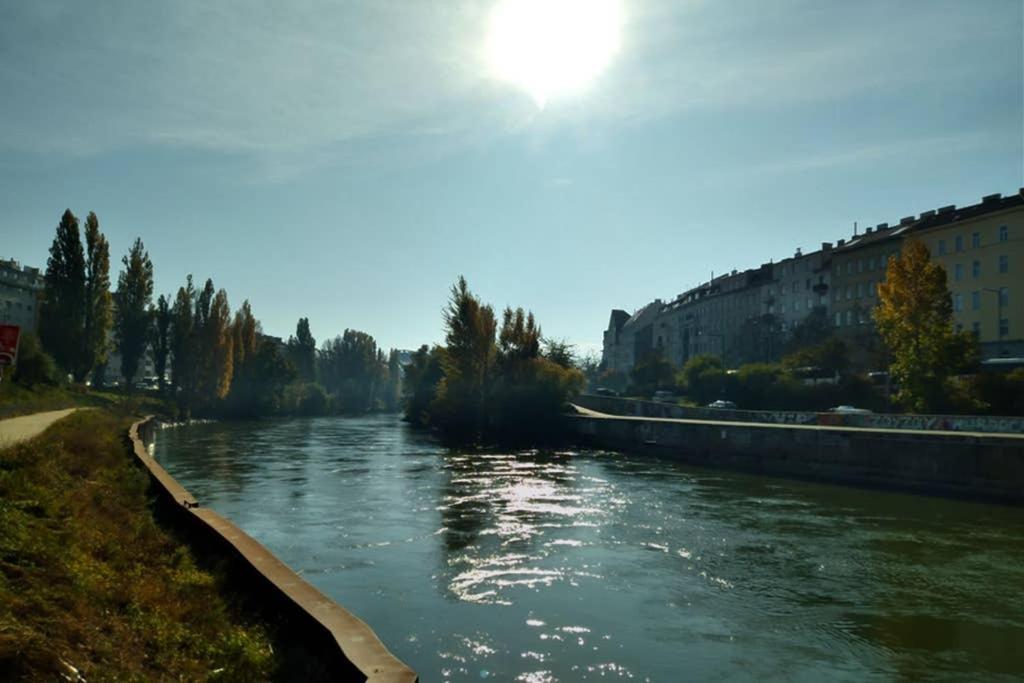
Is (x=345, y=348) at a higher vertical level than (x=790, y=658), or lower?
higher

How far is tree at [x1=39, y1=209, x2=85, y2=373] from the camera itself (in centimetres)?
6344

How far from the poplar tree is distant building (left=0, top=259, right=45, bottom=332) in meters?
46.7

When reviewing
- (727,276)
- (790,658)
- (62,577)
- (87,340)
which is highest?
(727,276)

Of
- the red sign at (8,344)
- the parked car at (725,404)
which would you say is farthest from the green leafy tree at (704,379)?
the red sign at (8,344)

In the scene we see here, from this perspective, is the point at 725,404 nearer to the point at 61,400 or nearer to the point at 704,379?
the point at 704,379

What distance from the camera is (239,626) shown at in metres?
9.09

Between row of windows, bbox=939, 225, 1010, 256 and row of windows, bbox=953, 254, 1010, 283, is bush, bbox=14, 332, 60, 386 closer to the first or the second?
row of windows, bbox=953, 254, 1010, 283

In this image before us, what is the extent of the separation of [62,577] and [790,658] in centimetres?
945

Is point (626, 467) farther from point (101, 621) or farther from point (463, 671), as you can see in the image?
point (101, 621)

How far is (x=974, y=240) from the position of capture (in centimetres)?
7100

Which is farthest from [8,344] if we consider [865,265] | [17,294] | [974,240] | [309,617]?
[17,294]

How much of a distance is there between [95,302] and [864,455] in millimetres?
61841

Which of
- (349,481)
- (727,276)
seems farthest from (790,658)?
(727,276)

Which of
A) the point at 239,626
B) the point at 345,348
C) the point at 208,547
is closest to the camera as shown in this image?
the point at 239,626
